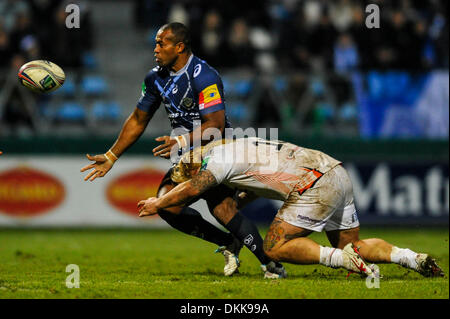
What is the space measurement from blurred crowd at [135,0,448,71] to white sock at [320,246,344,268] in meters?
9.76

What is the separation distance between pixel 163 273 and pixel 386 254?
2.59 m

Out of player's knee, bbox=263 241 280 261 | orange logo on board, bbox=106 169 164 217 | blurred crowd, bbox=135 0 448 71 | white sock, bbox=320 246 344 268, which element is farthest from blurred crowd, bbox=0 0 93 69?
white sock, bbox=320 246 344 268

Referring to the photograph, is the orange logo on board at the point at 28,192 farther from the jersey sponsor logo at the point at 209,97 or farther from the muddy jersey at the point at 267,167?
the muddy jersey at the point at 267,167

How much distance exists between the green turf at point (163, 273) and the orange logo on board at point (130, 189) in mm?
1148

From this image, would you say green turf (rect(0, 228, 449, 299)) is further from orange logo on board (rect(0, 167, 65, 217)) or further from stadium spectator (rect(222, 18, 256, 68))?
stadium spectator (rect(222, 18, 256, 68))

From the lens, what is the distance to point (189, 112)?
8.79 meters

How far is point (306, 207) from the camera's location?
771cm

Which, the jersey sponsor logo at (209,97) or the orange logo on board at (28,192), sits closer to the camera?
the jersey sponsor logo at (209,97)

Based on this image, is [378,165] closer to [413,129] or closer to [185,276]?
[413,129]

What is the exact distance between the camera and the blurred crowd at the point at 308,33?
17.2 metres

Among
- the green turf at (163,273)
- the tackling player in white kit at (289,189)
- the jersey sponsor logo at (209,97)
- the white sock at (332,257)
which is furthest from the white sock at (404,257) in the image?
the jersey sponsor logo at (209,97)

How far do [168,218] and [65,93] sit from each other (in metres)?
7.80
